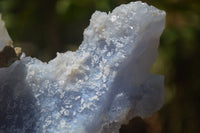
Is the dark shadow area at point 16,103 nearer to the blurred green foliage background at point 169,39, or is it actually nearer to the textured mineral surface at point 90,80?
the textured mineral surface at point 90,80

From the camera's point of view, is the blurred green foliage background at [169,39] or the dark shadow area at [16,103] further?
the blurred green foliage background at [169,39]

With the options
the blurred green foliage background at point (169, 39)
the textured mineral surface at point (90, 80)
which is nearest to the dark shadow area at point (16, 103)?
the textured mineral surface at point (90, 80)

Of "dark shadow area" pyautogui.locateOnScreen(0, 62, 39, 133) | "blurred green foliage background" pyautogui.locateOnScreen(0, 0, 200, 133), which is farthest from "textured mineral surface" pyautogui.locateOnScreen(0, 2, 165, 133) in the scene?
"blurred green foliage background" pyautogui.locateOnScreen(0, 0, 200, 133)

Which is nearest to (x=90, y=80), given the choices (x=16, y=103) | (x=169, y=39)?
(x=16, y=103)

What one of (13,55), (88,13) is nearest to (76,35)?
(88,13)

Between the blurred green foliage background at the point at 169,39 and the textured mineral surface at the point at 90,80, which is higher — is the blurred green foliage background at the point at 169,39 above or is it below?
above

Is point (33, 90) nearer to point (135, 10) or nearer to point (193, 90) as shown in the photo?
point (135, 10)

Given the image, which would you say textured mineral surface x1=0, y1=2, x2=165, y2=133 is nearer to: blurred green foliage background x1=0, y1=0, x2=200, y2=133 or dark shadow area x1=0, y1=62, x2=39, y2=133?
dark shadow area x1=0, y1=62, x2=39, y2=133
